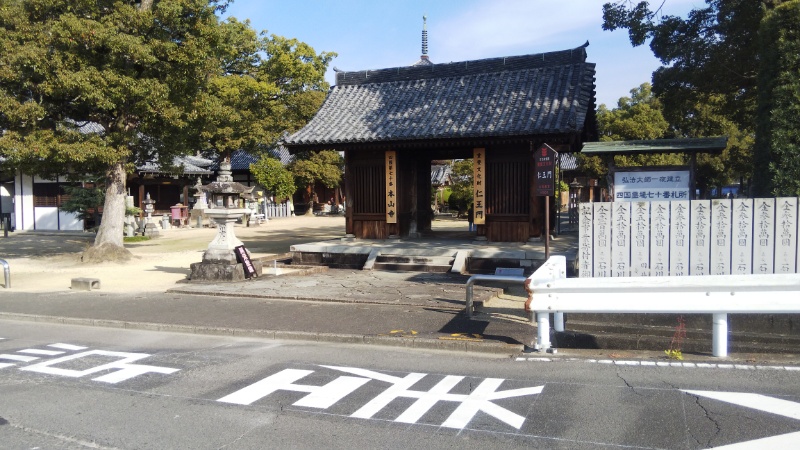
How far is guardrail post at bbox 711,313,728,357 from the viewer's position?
20.1 feet

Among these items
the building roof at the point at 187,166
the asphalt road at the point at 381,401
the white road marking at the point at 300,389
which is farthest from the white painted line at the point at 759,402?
the building roof at the point at 187,166

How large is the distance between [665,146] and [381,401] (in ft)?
25.8

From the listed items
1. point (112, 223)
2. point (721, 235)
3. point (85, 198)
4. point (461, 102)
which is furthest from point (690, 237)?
point (85, 198)

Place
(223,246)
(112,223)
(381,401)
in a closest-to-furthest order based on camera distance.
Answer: (381,401) < (223,246) < (112,223)

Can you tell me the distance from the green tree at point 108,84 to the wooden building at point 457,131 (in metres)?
3.42

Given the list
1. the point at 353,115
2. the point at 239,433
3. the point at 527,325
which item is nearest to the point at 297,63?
the point at 353,115

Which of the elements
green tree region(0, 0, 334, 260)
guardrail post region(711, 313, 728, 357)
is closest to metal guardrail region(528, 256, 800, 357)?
guardrail post region(711, 313, 728, 357)

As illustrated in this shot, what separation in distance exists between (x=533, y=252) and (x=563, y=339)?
6.34 m

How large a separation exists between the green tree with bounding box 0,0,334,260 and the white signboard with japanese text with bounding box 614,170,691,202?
456 inches

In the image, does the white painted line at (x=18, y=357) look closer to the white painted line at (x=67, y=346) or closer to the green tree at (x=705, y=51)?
the white painted line at (x=67, y=346)

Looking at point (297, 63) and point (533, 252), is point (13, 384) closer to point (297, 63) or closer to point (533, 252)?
point (533, 252)

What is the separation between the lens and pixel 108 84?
48.3 ft

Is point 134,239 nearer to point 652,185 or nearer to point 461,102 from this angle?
point 461,102

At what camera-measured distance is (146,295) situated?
37.7 ft
